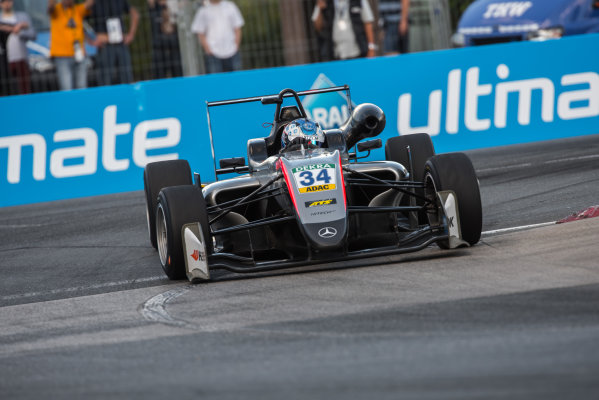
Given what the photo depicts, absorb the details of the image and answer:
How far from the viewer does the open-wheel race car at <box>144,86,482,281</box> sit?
7.49 meters

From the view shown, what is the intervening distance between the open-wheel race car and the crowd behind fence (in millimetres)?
8736

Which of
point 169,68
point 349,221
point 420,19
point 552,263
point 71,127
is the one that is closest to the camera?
point 552,263

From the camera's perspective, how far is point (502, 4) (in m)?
16.9

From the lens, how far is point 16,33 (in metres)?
17.2

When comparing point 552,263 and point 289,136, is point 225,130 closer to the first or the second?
point 289,136

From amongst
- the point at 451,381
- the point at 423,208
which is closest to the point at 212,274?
the point at 423,208

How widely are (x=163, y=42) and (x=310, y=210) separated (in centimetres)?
1099

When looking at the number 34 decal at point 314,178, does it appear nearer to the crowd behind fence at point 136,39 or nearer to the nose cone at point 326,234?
the nose cone at point 326,234

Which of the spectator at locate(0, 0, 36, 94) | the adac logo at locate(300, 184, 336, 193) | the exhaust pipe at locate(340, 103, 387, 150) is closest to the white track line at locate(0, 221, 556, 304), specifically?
the adac logo at locate(300, 184, 336, 193)

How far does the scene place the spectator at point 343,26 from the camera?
56.7ft

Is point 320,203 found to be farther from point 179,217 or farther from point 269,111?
point 269,111

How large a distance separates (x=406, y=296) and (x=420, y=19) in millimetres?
13785

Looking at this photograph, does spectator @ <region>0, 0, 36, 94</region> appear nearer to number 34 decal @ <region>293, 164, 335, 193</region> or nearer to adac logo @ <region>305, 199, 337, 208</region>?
number 34 decal @ <region>293, 164, 335, 193</region>

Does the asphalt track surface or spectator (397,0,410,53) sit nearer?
the asphalt track surface
